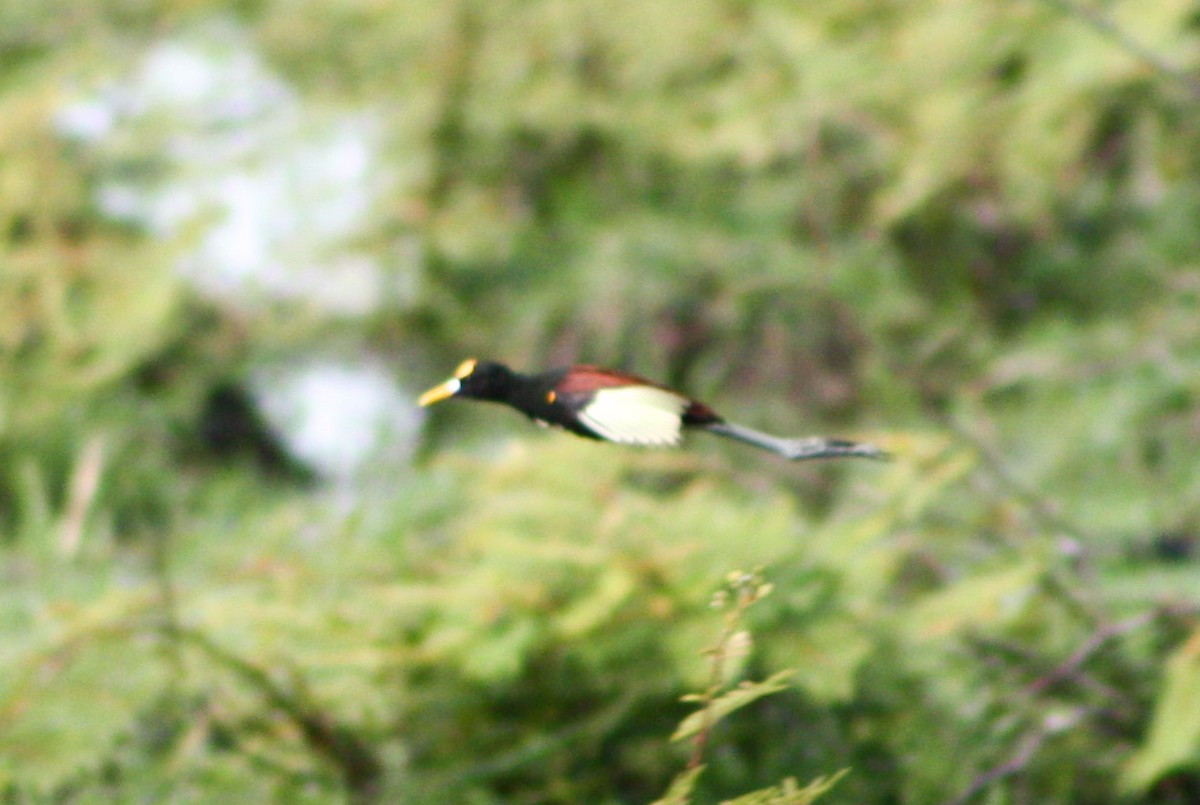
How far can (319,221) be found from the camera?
2.10 meters

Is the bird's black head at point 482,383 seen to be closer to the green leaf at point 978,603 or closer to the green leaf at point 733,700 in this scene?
the green leaf at point 733,700

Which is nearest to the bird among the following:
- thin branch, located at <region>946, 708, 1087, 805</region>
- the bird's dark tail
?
the bird's dark tail

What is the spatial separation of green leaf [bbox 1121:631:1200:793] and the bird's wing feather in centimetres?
61

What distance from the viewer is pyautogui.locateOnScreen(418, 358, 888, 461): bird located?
22.6 inches

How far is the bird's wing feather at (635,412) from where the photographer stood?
1.89 ft

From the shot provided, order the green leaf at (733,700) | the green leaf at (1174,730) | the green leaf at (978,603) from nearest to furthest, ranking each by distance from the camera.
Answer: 1. the green leaf at (733,700)
2. the green leaf at (1174,730)
3. the green leaf at (978,603)

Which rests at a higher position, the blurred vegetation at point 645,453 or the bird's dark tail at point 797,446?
the blurred vegetation at point 645,453

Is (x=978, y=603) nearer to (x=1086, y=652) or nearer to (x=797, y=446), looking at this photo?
(x=1086, y=652)

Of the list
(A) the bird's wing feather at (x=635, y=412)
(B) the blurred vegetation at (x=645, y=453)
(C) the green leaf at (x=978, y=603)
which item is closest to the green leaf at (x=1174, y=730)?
(B) the blurred vegetation at (x=645, y=453)

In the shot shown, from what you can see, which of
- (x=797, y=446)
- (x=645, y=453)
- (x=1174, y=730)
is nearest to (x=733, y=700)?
(x=797, y=446)

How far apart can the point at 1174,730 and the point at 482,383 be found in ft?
2.26

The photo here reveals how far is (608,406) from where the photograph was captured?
0.59 meters

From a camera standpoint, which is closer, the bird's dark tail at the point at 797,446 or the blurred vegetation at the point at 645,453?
the bird's dark tail at the point at 797,446

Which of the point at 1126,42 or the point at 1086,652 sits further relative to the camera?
the point at 1126,42
